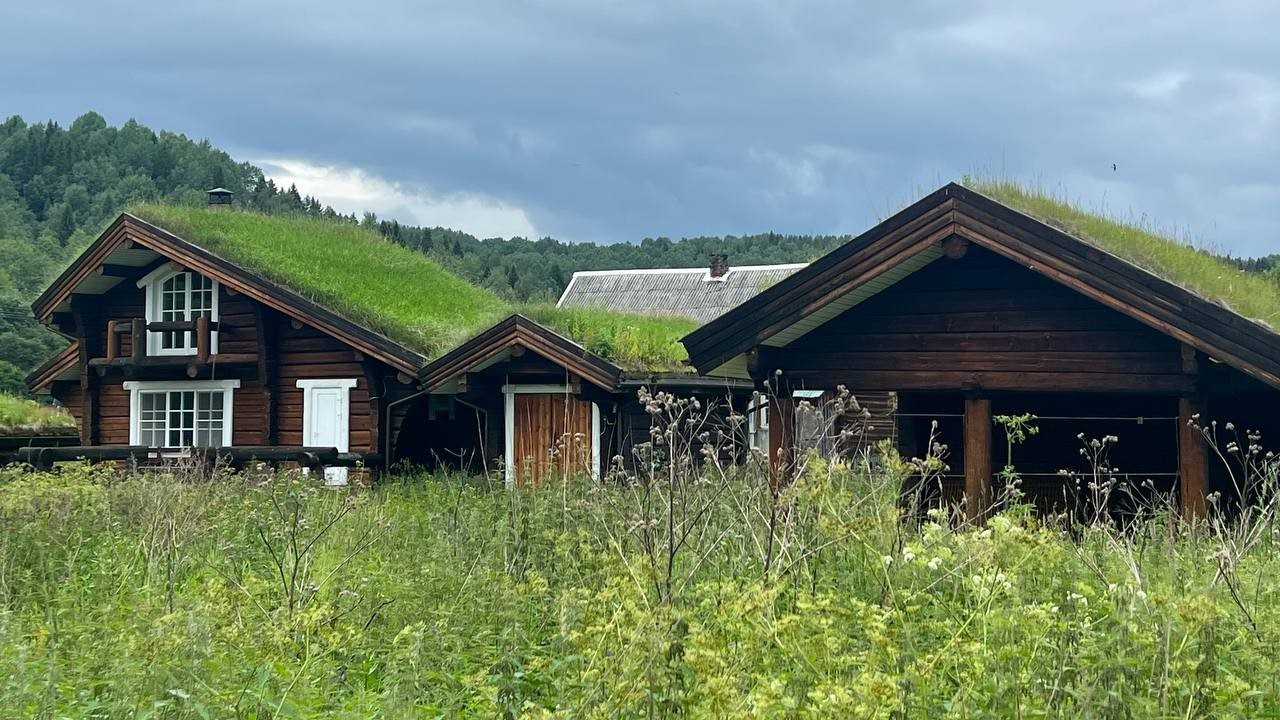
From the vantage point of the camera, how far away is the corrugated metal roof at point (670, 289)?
4278cm

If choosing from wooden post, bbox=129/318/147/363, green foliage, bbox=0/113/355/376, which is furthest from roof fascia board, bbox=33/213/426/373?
green foliage, bbox=0/113/355/376

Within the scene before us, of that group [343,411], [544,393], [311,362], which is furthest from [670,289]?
[544,393]

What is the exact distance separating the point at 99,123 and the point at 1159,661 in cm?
8376

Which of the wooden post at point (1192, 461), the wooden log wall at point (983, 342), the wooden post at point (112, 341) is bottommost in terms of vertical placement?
the wooden post at point (1192, 461)

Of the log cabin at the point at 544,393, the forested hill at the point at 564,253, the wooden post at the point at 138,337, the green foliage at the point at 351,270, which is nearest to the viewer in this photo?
the log cabin at the point at 544,393

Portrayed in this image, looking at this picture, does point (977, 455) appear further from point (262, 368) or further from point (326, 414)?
point (262, 368)

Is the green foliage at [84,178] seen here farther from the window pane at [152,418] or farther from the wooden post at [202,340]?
the wooden post at [202,340]

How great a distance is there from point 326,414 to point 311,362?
0.92m

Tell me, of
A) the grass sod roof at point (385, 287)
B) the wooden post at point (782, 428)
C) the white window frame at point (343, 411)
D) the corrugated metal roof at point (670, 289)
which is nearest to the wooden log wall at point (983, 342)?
the wooden post at point (782, 428)

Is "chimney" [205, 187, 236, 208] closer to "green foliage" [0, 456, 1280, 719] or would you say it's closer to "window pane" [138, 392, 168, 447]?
"window pane" [138, 392, 168, 447]

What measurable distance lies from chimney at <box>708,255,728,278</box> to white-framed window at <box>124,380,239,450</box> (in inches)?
1045

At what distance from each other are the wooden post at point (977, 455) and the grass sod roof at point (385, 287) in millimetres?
5590

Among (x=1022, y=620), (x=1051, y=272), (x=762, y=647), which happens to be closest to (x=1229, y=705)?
(x=1022, y=620)

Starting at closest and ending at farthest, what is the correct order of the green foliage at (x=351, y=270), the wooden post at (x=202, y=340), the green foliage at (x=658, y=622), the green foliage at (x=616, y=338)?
the green foliage at (x=658, y=622), the green foliage at (x=616, y=338), the green foliage at (x=351, y=270), the wooden post at (x=202, y=340)
